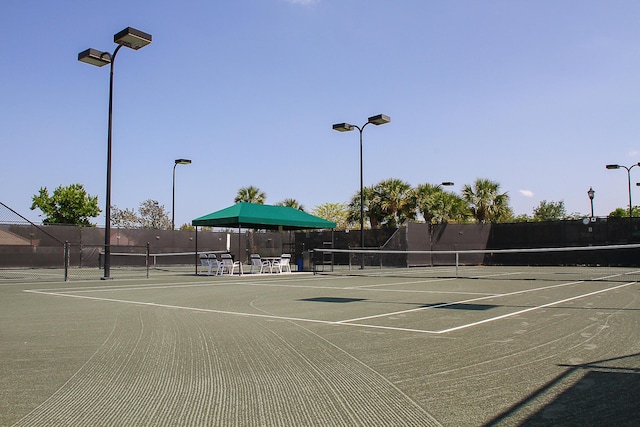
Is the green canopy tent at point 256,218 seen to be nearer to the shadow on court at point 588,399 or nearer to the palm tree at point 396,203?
the palm tree at point 396,203

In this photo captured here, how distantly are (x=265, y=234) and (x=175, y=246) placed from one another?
6.45 metres

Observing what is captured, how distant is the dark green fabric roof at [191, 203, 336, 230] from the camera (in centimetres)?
2375

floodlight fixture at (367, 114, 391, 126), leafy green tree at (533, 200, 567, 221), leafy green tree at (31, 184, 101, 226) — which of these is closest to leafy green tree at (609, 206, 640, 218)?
leafy green tree at (533, 200, 567, 221)

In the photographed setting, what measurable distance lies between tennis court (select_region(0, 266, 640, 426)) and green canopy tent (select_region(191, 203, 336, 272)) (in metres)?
13.6

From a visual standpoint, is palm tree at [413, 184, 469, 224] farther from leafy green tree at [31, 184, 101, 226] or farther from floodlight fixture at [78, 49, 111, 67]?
leafy green tree at [31, 184, 101, 226]

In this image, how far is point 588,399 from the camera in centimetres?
402

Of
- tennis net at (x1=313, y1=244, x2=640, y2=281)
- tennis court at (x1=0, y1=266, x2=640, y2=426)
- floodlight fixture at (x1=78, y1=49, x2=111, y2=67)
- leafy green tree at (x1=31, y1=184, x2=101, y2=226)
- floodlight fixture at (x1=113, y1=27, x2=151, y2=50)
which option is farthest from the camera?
leafy green tree at (x1=31, y1=184, x2=101, y2=226)

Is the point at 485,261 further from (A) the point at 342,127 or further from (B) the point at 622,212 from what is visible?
(B) the point at 622,212

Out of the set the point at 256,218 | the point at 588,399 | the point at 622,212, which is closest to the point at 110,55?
the point at 256,218

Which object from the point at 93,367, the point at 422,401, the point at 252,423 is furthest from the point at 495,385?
the point at 93,367

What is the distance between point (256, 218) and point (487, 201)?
2144cm

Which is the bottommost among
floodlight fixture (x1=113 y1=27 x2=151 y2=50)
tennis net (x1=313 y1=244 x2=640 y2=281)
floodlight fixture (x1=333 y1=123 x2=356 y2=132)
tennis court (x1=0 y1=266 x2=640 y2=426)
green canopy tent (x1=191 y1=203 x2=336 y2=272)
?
tennis court (x1=0 y1=266 x2=640 y2=426)

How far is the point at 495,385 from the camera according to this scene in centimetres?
446

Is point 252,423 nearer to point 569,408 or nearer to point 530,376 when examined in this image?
point 569,408
